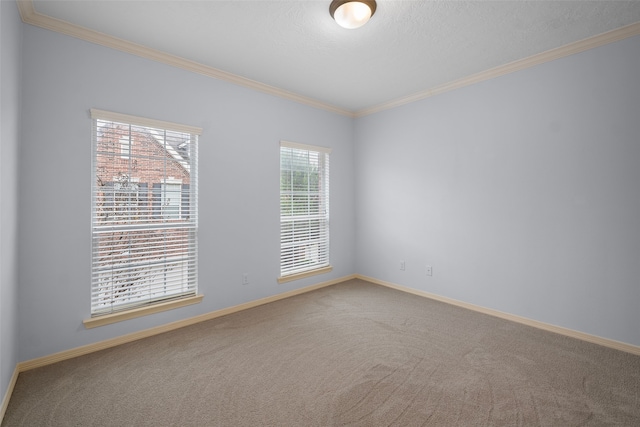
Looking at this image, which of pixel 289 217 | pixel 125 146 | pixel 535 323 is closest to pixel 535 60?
pixel 535 323

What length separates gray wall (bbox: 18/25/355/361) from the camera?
7.91ft

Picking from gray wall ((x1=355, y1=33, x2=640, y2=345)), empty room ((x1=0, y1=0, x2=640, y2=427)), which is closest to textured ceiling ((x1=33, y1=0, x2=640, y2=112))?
empty room ((x1=0, y1=0, x2=640, y2=427))

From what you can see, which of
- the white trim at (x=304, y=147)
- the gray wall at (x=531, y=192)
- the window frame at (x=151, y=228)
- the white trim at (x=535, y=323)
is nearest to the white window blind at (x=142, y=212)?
the window frame at (x=151, y=228)

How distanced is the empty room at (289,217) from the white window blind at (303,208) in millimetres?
111

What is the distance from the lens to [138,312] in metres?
2.88

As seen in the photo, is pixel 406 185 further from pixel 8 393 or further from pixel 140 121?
pixel 8 393

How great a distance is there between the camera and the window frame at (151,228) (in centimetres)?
269

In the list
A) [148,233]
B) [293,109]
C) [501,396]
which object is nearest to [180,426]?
[148,233]

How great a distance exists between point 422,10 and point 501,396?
2.87 metres

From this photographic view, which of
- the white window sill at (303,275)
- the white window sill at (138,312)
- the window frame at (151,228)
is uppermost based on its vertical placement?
the window frame at (151,228)

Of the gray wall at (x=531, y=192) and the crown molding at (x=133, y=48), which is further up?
the crown molding at (x=133, y=48)

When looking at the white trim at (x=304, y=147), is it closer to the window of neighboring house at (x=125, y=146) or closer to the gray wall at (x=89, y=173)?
the gray wall at (x=89, y=173)

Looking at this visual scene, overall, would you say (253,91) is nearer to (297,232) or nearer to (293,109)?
(293,109)

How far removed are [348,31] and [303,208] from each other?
237 cm
